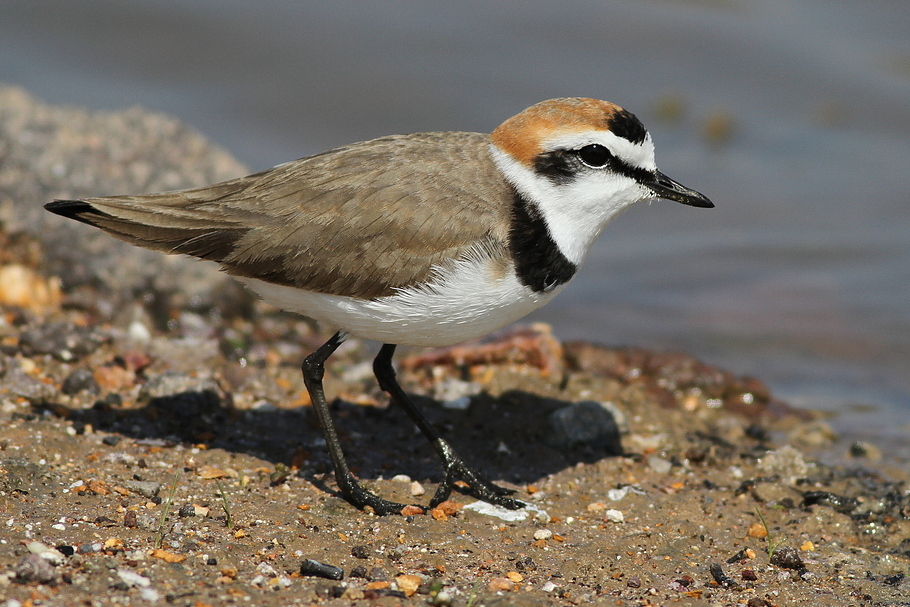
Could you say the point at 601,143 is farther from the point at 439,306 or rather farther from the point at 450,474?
the point at 450,474

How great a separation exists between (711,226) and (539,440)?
20.1ft

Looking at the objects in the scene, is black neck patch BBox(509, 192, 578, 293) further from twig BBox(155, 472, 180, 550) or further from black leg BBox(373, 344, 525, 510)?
twig BBox(155, 472, 180, 550)

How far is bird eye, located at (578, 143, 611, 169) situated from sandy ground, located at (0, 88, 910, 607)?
6.19 feet

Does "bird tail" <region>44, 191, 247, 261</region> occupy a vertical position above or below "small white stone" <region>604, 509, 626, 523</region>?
above

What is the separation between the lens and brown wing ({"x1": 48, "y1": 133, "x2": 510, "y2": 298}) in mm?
5402

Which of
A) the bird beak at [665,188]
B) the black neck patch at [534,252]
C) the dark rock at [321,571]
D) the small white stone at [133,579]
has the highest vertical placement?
the bird beak at [665,188]

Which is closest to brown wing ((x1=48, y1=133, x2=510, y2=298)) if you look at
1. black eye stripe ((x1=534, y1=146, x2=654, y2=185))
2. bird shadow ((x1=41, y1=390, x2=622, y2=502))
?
black eye stripe ((x1=534, y1=146, x2=654, y2=185))

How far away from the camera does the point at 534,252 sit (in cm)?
546

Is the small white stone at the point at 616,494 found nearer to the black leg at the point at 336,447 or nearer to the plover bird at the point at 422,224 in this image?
the plover bird at the point at 422,224

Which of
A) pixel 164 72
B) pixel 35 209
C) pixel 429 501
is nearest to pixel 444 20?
pixel 164 72

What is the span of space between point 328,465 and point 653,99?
9731 mm

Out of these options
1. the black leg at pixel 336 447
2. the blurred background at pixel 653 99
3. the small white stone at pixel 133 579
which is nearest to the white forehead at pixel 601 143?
the black leg at pixel 336 447

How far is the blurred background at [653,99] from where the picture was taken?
10.4 meters

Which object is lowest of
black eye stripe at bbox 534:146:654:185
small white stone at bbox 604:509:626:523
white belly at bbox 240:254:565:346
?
small white stone at bbox 604:509:626:523
